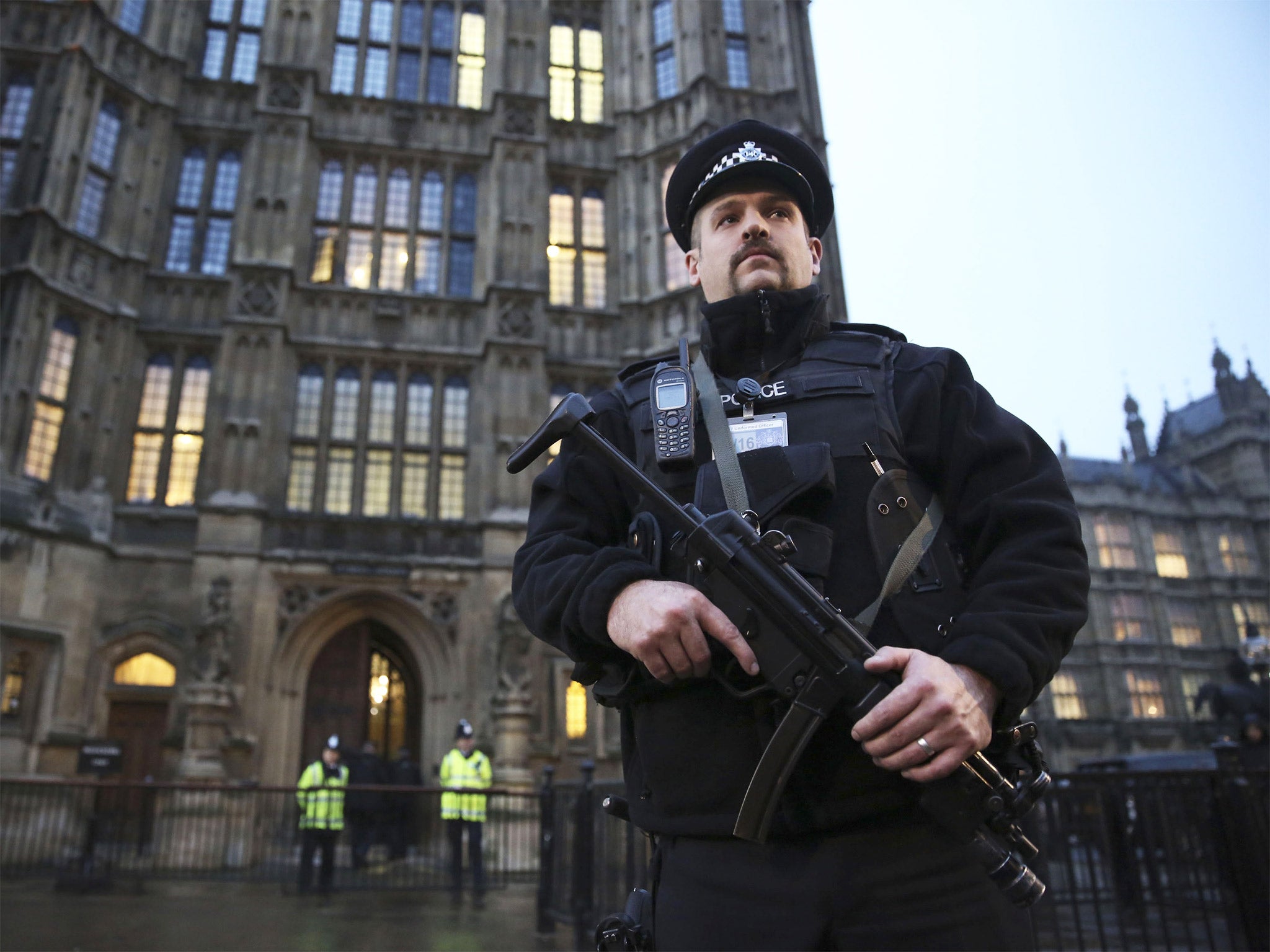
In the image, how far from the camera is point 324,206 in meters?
17.8

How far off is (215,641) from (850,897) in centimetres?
1423

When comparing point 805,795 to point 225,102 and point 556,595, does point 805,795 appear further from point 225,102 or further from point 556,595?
point 225,102

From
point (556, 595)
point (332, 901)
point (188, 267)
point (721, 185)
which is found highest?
point (188, 267)

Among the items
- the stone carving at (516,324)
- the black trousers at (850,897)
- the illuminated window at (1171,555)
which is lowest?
the black trousers at (850,897)

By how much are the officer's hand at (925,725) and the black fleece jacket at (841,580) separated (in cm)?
10

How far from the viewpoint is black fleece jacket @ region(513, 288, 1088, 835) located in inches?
64.1

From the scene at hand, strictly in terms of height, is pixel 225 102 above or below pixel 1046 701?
above

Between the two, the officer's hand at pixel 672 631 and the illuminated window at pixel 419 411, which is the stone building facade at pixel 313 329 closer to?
the illuminated window at pixel 419 411

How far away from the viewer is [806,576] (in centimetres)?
181

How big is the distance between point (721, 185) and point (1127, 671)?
4528 cm

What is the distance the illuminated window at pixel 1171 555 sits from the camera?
143 ft

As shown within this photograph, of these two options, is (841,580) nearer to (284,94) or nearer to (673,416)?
(673,416)

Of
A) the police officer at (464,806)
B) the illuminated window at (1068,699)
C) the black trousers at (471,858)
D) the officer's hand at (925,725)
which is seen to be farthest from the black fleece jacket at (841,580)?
the illuminated window at (1068,699)

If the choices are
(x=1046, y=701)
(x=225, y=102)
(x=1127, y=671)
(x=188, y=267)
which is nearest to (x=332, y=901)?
(x=188, y=267)
